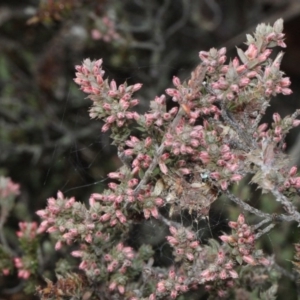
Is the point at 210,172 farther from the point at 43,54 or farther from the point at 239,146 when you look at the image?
the point at 43,54

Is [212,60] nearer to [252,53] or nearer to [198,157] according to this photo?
[252,53]

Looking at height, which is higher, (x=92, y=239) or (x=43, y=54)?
(x=43, y=54)

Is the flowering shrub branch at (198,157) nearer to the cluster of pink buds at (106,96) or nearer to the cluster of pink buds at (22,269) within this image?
the cluster of pink buds at (106,96)

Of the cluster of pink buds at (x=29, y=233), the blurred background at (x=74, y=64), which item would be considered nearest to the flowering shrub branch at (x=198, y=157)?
the cluster of pink buds at (x=29, y=233)

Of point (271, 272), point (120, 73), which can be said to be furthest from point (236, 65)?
point (120, 73)

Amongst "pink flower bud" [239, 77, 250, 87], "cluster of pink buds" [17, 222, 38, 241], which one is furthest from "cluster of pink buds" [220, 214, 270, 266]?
"cluster of pink buds" [17, 222, 38, 241]

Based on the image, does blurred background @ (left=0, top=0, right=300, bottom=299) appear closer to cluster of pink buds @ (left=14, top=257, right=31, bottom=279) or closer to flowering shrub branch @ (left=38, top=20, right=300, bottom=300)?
cluster of pink buds @ (left=14, top=257, right=31, bottom=279)

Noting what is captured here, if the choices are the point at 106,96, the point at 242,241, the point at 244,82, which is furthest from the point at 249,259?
the point at 106,96
